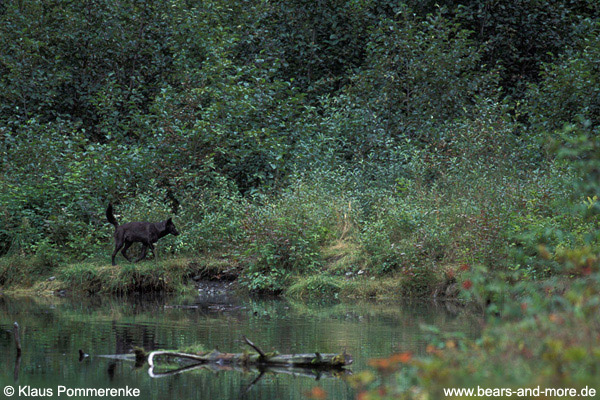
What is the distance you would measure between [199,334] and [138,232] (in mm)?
6895

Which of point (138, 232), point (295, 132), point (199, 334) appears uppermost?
point (295, 132)

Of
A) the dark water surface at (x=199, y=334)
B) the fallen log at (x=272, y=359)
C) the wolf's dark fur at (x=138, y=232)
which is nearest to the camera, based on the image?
the dark water surface at (x=199, y=334)

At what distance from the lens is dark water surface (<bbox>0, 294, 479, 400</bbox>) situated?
7887 millimetres

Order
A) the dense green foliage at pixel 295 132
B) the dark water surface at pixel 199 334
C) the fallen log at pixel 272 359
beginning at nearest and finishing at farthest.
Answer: the dark water surface at pixel 199 334 < the fallen log at pixel 272 359 < the dense green foliage at pixel 295 132

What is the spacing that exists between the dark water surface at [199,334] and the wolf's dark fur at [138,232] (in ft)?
5.29

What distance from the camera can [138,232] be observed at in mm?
17453

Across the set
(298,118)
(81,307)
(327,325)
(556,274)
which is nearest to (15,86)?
(298,118)

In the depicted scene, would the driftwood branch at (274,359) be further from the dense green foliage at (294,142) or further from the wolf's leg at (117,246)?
the wolf's leg at (117,246)

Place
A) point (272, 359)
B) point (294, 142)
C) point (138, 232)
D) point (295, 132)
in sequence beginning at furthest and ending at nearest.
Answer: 1. point (294, 142)
2. point (295, 132)
3. point (138, 232)
4. point (272, 359)

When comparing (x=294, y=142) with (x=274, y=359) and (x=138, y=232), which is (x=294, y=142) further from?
(x=274, y=359)

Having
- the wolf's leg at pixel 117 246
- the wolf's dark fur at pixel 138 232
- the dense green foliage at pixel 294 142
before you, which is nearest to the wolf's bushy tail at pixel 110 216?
the wolf's dark fur at pixel 138 232

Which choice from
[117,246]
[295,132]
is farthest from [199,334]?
[295,132]

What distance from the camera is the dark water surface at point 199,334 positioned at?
7.89 meters

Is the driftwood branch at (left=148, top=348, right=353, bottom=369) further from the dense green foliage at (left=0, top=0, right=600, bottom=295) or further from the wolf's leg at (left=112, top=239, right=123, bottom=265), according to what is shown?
the wolf's leg at (left=112, top=239, right=123, bottom=265)
